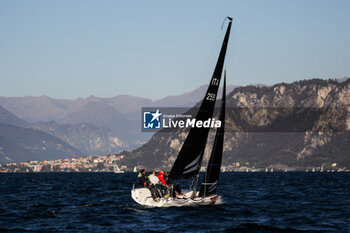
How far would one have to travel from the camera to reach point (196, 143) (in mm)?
47469

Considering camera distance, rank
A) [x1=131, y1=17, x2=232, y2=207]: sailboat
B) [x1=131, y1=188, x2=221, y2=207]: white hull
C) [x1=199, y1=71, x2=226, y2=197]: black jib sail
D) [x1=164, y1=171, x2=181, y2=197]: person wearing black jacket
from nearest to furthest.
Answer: [x1=131, y1=17, x2=232, y2=207]: sailboat < [x1=199, y1=71, x2=226, y2=197]: black jib sail < [x1=164, y1=171, x2=181, y2=197]: person wearing black jacket < [x1=131, y1=188, x2=221, y2=207]: white hull

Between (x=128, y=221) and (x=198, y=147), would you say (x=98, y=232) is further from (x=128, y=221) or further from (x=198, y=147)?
(x=198, y=147)

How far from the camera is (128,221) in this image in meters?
42.7

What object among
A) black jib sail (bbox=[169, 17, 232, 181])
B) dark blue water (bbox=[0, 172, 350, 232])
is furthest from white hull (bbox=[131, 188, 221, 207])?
black jib sail (bbox=[169, 17, 232, 181])

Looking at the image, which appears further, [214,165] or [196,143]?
[214,165]

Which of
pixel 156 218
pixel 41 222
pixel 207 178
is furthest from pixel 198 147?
pixel 41 222

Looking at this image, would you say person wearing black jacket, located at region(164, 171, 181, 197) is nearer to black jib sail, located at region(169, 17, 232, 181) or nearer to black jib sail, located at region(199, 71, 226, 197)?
black jib sail, located at region(169, 17, 232, 181)

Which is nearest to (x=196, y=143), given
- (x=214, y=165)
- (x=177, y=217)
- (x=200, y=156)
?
(x=200, y=156)

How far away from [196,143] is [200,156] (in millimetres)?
1118

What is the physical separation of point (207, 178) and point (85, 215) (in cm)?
1035

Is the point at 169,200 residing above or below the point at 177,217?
above

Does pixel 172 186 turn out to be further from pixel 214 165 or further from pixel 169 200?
pixel 214 165

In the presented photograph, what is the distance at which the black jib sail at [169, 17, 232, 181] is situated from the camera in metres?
46.5

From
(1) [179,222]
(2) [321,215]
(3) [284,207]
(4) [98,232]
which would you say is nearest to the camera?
(4) [98,232]
